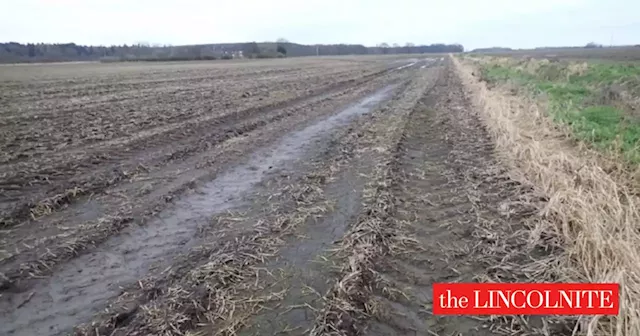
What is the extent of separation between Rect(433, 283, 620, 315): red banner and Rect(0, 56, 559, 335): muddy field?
0.16 m

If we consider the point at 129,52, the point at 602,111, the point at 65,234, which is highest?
the point at 129,52

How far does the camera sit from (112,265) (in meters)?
4.27

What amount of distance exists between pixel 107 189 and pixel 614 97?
1400cm

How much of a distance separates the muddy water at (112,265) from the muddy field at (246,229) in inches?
0.7

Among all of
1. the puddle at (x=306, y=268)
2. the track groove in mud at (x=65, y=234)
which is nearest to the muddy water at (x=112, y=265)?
the track groove in mud at (x=65, y=234)

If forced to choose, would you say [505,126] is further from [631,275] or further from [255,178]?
[631,275]

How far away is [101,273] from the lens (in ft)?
13.5

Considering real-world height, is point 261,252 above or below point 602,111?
below

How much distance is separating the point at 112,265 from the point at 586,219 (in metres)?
4.85

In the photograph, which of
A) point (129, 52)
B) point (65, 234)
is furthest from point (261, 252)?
point (129, 52)

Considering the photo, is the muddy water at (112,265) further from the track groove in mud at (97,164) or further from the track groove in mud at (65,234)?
the track groove in mud at (97,164)

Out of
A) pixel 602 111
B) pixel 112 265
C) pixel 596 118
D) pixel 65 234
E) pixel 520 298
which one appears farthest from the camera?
pixel 602 111

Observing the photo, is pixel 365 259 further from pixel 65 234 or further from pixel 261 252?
pixel 65 234

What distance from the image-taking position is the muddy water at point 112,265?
3.48 metres
